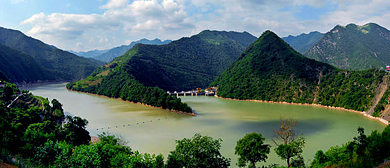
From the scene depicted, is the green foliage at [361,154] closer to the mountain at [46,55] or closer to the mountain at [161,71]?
the mountain at [161,71]

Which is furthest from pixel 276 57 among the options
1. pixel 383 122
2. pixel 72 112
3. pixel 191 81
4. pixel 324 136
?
pixel 72 112

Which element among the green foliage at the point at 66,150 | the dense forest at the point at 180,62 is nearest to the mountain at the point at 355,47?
the dense forest at the point at 180,62

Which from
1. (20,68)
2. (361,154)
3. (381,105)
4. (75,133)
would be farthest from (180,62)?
(361,154)

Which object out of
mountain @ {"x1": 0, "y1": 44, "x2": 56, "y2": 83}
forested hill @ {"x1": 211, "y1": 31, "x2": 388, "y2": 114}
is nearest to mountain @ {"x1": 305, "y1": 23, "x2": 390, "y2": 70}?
forested hill @ {"x1": 211, "y1": 31, "x2": 388, "y2": 114}

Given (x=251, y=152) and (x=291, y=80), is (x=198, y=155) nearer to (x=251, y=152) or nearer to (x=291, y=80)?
(x=251, y=152)

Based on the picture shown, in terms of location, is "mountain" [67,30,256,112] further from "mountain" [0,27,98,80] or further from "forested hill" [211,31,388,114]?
"mountain" [0,27,98,80]

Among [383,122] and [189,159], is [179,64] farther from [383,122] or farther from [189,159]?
[189,159]
